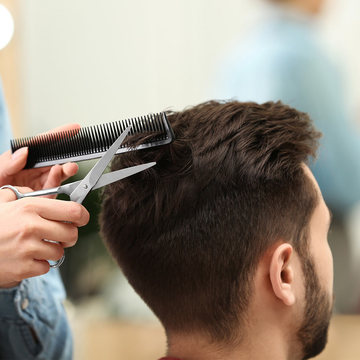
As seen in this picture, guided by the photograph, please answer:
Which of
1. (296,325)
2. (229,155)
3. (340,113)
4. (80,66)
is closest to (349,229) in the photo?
(340,113)

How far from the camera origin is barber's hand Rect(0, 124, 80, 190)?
92cm

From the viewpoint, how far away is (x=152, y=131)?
85cm

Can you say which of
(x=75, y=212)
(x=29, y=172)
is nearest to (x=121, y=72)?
(x=29, y=172)

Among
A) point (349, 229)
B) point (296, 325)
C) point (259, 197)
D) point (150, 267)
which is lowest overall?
point (349, 229)

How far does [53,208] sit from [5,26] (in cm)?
241

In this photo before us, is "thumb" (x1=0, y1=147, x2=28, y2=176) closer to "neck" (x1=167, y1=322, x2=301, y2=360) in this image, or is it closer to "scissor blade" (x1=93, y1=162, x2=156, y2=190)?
"scissor blade" (x1=93, y1=162, x2=156, y2=190)

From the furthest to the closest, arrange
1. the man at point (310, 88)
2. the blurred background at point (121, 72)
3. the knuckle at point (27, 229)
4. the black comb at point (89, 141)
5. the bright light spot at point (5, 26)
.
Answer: the bright light spot at point (5, 26) → the blurred background at point (121, 72) → the man at point (310, 88) → the black comb at point (89, 141) → the knuckle at point (27, 229)

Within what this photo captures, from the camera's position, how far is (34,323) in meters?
1.09

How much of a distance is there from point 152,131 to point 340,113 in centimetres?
104

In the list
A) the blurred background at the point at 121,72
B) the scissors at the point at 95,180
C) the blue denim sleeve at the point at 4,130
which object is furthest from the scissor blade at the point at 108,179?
the blurred background at the point at 121,72

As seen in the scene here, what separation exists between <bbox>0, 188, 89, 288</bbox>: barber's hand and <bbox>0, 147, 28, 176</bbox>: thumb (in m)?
0.16

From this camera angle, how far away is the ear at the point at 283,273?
0.87 m

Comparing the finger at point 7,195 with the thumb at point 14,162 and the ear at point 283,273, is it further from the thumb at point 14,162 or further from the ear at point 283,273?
the ear at point 283,273

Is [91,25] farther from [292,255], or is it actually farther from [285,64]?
[292,255]
